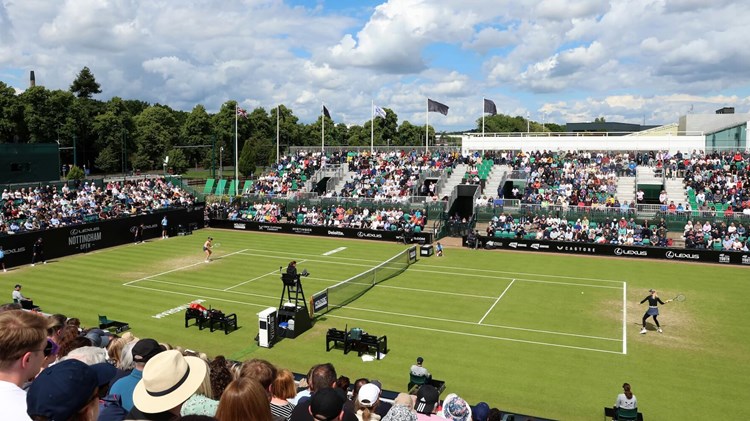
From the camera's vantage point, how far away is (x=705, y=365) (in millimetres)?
18219

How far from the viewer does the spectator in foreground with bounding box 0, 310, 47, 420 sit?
13.6ft

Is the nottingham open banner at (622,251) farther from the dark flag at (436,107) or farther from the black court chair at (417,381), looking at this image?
the black court chair at (417,381)

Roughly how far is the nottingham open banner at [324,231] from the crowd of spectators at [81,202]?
439 cm

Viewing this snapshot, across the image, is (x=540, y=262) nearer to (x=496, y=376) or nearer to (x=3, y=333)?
(x=496, y=376)

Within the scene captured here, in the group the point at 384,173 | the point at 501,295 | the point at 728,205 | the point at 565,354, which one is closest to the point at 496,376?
the point at 565,354

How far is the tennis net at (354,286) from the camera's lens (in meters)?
23.6

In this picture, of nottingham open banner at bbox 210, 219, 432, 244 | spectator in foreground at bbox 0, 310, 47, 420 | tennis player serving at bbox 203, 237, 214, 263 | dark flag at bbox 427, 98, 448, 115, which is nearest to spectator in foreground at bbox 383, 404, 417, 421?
spectator in foreground at bbox 0, 310, 47, 420

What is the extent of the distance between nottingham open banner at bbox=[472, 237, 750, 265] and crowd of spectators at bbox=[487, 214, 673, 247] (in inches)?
24.5

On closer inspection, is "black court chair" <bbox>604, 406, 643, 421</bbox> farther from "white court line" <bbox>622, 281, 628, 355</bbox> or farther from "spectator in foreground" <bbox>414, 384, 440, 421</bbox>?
"white court line" <bbox>622, 281, 628, 355</bbox>

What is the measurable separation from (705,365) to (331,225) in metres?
31.6

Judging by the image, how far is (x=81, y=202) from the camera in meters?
41.9

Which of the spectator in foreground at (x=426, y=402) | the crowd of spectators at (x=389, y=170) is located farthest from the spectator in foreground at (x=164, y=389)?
the crowd of spectators at (x=389, y=170)

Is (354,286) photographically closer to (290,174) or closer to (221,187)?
(290,174)

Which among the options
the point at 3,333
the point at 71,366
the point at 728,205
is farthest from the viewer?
the point at 728,205
